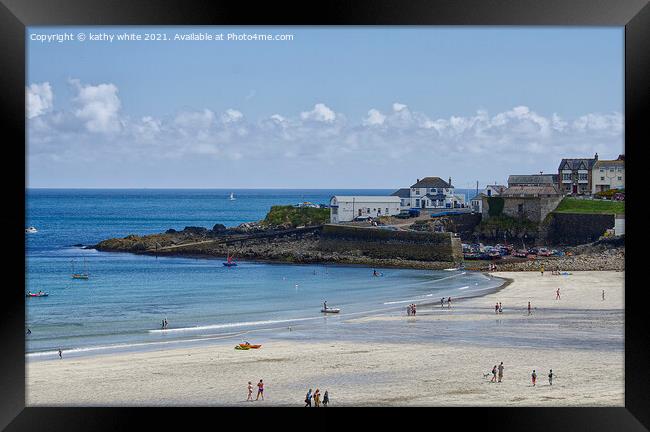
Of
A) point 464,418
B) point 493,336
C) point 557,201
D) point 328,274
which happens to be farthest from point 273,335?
point 557,201

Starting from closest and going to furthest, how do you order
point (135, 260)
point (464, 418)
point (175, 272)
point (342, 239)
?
point (464, 418)
point (175, 272)
point (135, 260)
point (342, 239)

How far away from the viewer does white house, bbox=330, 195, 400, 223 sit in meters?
35.9

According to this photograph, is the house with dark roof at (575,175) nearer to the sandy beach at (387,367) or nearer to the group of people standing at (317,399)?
the sandy beach at (387,367)

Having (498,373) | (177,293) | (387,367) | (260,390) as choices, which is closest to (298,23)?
(260,390)

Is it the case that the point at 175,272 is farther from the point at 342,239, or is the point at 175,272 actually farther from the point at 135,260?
the point at 342,239

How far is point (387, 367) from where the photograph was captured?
558 inches

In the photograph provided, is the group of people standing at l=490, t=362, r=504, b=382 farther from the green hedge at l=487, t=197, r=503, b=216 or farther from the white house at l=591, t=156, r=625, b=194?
the white house at l=591, t=156, r=625, b=194

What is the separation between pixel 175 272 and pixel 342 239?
25.1ft

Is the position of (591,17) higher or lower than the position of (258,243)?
higher

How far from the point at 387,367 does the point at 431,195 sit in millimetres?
23886

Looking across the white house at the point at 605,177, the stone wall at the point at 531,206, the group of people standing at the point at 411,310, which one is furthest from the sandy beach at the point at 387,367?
the white house at the point at 605,177

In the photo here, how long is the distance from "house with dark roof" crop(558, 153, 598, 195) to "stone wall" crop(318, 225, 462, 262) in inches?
283

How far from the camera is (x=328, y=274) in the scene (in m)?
29.9

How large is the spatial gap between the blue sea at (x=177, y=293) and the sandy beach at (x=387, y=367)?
1.88m
